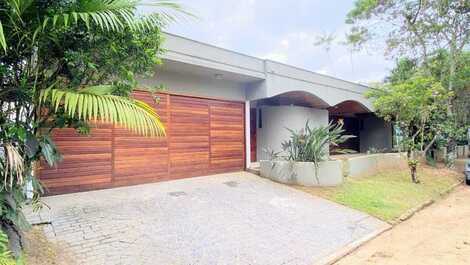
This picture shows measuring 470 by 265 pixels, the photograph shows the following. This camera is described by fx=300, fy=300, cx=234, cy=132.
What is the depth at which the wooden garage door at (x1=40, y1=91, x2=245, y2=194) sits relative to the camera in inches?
265

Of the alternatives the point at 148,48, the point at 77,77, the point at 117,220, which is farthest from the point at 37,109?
the point at 117,220

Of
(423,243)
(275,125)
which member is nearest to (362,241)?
(423,243)

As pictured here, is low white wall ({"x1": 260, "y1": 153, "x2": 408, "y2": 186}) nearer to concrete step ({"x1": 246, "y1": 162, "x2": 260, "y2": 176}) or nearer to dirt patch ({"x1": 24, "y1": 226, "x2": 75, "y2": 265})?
concrete step ({"x1": 246, "y1": 162, "x2": 260, "y2": 176})

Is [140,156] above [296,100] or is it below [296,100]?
below

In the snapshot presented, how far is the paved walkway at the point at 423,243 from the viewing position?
4.68 m

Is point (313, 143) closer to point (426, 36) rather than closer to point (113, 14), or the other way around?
point (113, 14)

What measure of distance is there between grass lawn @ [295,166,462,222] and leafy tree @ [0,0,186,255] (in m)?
5.96

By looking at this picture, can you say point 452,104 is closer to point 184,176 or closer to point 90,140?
point 184,176

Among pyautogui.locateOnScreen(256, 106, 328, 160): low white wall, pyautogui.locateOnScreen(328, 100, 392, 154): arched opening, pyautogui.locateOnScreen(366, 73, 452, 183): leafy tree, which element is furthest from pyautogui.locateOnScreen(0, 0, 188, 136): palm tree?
pyautogui.locateOnScreen(328, 100, 392, 154): arched opening

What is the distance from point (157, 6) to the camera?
3.45 meters

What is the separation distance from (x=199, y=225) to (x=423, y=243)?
4078 millimetres

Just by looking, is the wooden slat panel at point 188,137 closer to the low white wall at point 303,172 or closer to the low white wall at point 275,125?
the low white wall at point 303,172

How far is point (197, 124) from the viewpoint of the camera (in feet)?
30.2

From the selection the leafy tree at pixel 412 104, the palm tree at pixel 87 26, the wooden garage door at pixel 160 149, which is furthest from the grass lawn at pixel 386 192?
the palm tree at pixel 87 26
